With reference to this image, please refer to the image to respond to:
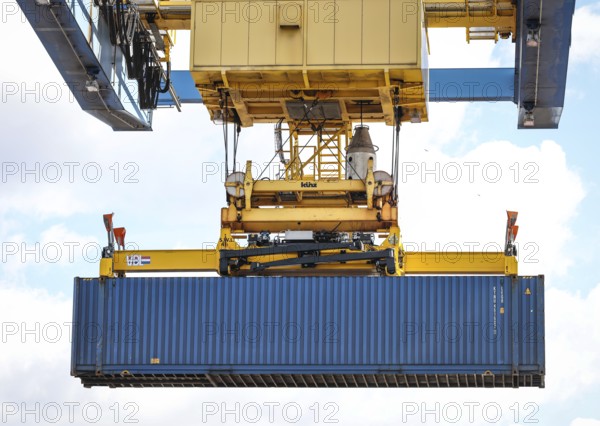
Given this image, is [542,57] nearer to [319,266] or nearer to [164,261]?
[319,266]

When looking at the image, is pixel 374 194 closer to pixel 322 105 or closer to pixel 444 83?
pixel 322 105

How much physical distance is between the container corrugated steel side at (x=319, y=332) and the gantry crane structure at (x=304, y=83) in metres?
0.85

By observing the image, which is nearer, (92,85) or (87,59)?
(87,59)

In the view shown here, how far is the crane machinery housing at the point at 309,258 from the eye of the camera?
41062mm

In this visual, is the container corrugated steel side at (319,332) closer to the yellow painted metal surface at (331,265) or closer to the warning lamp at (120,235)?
the yellow painted metal surface at (331,265)

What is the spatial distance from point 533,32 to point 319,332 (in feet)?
29.4

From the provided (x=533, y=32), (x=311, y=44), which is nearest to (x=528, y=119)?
(x=533, y=32)

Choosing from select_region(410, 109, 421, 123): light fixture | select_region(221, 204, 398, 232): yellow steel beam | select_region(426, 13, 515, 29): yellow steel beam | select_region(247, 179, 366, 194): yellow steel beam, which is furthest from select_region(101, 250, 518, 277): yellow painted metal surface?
select_region(426, 13, 515, 29): yellow steel beam

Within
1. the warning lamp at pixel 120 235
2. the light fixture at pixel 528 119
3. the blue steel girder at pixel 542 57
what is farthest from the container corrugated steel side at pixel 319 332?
the light fixture at pixel 528 119

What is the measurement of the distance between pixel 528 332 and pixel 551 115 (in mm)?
7904

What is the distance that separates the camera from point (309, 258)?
42344 mm

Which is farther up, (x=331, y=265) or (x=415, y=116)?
(x=415, y=116)

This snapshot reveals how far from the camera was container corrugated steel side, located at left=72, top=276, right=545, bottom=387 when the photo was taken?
134ft

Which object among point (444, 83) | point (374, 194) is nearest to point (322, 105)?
point (374, 194)
